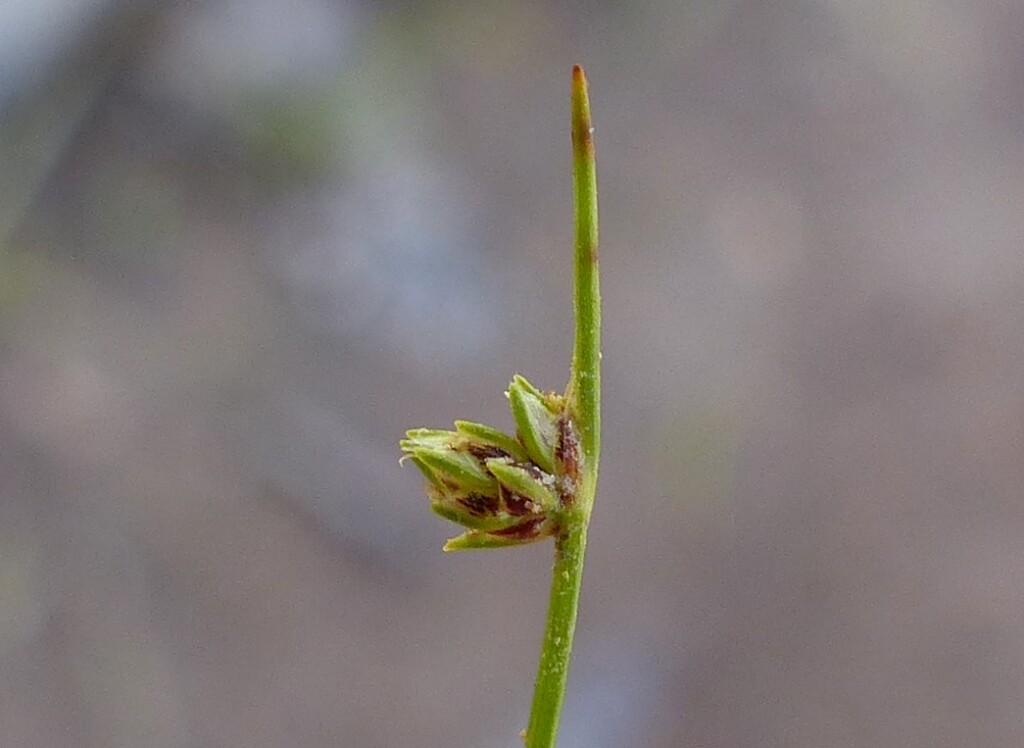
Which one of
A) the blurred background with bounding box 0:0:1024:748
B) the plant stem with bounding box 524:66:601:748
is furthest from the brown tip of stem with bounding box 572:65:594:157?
the blurred background with bounding box 0:0:1024:748

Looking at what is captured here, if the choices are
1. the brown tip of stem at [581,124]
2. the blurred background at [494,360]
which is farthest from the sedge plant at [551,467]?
the blurred background at [494,360]

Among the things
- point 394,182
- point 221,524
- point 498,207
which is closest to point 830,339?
point 498,207

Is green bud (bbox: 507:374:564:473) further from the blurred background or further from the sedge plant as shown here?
the blurred background

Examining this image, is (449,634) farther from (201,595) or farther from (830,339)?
(830,339)

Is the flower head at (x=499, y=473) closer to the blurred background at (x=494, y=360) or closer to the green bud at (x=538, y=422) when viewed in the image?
the green bud at (x=538, y=422)

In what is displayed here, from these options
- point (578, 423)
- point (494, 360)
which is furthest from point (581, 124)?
point (494, 360)
